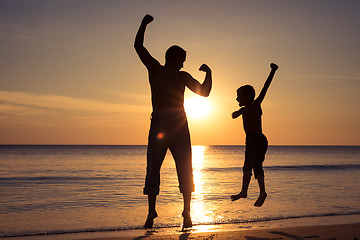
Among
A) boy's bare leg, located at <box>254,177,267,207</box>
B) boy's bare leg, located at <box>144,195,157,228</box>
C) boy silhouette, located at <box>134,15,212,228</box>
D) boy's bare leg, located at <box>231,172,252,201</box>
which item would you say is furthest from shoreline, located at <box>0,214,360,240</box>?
boy silhouette, located at <box>134,15,212,228</box>

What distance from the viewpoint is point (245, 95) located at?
6012 millimetres

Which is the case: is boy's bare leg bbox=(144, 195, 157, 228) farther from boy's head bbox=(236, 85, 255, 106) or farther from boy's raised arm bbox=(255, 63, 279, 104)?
boy's raised arm bbox=(255, 63, 279, 104)

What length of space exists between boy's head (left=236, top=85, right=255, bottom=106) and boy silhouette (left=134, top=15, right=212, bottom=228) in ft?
3.88

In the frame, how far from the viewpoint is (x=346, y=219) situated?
904 cm

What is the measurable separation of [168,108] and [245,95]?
1.61 m

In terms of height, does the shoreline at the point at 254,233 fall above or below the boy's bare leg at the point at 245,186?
below

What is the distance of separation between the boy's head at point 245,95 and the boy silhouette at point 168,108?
1.18 m

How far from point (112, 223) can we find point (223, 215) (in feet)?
8.92

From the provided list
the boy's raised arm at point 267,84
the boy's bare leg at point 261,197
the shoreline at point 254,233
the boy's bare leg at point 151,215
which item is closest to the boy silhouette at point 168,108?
the boy's bare leg at point 151,215

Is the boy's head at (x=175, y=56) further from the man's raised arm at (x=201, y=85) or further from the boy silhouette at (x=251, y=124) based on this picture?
the boy silhouette at (x=251, y=124)

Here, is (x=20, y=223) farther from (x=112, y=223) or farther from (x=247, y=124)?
(x=247, y=124)

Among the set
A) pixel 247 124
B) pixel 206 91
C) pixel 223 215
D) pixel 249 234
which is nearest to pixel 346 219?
pixel 223 215

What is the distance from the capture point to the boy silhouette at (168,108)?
4.88 metres

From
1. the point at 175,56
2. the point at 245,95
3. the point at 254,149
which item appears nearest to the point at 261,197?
the point at 254,149
